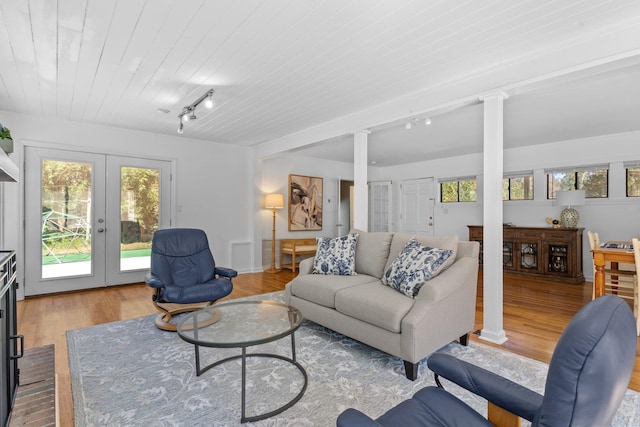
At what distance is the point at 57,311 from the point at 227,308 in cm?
262

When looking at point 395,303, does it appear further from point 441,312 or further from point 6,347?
point 6,347

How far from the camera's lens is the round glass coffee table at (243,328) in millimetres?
1846

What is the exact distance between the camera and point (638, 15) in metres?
2.09

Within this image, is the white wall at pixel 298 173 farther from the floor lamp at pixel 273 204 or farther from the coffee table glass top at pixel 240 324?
the coffee table glass top at pixel 240 324

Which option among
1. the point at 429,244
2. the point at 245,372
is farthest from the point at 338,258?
the point at 245,372

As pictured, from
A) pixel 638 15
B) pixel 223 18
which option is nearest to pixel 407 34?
pixel 223 18

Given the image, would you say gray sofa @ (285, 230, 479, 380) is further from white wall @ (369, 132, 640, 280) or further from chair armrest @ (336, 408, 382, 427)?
white wall @ (369, 132, 640, 280)

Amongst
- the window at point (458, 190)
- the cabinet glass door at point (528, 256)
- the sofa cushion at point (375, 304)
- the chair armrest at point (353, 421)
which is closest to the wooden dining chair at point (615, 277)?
the cabinet glass door at point (528, 256)

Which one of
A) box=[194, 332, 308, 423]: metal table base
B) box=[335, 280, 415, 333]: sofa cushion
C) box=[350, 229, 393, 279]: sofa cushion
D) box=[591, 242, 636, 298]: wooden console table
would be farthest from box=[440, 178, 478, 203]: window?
box=[194, 332, 308, 423]: metal table base

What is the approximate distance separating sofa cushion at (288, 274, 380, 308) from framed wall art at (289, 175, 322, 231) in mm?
3696

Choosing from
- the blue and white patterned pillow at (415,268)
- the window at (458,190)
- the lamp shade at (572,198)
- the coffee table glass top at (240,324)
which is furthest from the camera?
the window at (458,190)

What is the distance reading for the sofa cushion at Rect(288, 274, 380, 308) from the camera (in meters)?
2.87

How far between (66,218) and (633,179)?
854 cm

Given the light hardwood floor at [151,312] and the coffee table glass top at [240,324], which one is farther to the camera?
the light hardwood floor at [151,312]
